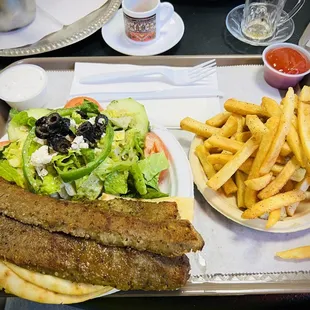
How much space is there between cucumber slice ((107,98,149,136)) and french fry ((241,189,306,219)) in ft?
1.75

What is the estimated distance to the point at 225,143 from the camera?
5.36 ft

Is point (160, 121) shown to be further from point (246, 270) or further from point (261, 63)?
point (246, 270)

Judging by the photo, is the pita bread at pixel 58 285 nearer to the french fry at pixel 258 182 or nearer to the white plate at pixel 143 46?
the french fry at pixel 258 182

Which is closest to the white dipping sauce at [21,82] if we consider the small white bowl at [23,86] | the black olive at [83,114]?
the small white bowl at [23,86]

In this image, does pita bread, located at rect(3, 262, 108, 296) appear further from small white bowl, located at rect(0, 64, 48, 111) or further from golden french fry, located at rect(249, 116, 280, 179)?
small white bowl, located at rect(0, 64, 48, 111)

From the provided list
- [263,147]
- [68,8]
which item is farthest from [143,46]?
[263,147]

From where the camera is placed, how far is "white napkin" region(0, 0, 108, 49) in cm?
239

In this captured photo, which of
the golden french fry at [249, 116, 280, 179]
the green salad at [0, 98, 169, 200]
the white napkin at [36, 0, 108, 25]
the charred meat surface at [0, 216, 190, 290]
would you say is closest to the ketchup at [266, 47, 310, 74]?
the golden french fry at [249, 116, 280, 179]

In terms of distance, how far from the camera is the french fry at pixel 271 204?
1.49 metres

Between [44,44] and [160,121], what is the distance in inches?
33.5

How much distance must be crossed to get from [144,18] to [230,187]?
1071 mm

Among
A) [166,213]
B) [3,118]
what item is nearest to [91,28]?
[3,118]

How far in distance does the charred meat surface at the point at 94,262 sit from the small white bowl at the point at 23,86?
34.8 inches

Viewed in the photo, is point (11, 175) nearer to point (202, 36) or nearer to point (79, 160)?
point (79, 160)
